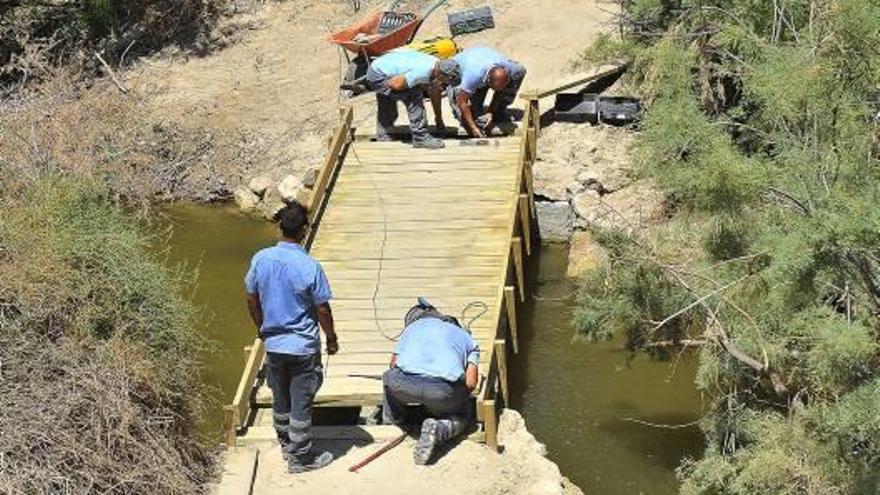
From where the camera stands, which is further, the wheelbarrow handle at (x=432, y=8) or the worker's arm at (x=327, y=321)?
the wheelbarrow handle at (x=432, y=8)

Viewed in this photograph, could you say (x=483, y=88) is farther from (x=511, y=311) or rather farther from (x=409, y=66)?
(x=511, y=311)

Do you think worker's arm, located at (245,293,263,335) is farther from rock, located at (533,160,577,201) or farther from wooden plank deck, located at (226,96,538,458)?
rock, located at (533,160,577,201)

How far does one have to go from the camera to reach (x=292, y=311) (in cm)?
841

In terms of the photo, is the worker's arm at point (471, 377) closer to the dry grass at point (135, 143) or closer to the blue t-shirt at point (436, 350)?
the blue t-shirt at point (436, 350)

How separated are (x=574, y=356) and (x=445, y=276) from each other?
1791 mm

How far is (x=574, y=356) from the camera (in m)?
12.8

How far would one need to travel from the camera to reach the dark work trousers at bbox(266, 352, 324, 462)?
8586mm

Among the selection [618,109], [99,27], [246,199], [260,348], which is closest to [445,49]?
[618,109]

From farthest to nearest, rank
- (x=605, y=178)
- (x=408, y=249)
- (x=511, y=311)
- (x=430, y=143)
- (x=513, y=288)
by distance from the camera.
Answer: (x=605, y=178)
(x=430, y=143)
(x=408, y=249)
(x=513, y=288)
(x=511, y=311)

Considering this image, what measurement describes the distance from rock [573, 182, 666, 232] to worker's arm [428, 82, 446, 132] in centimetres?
199

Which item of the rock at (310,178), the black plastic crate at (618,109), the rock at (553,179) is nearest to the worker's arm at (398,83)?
the rock at (310,178)

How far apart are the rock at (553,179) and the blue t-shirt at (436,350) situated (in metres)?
6.37

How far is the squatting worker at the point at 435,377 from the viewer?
29.4 feet

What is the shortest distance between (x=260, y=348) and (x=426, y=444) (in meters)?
1.82
